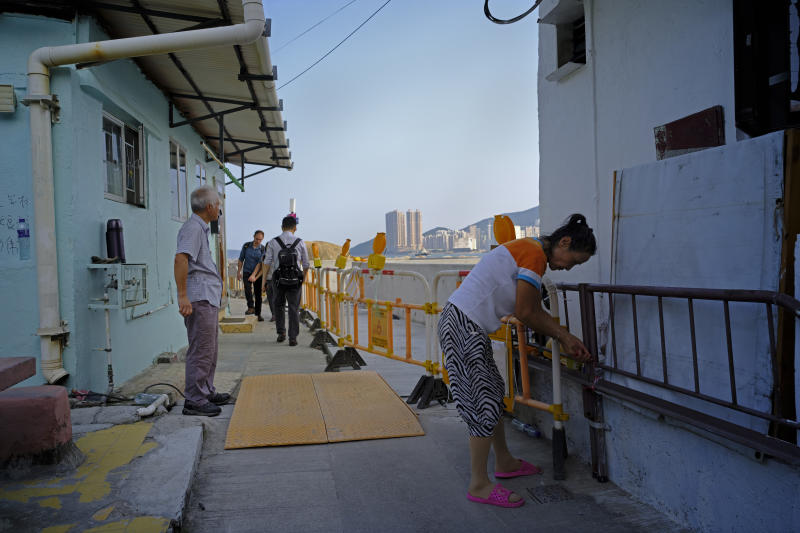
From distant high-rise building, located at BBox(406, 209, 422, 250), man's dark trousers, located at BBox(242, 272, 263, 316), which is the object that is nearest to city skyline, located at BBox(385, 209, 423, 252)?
distant high-rise building, located at BBox(406, 209, 422, 250)

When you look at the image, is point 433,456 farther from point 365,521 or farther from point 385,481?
point 365,521

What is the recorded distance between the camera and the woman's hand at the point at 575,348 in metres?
2.98

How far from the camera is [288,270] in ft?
25.6

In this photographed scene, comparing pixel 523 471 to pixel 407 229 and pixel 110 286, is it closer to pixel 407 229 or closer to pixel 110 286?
pixel 110 286

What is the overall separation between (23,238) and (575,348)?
452 centimetres

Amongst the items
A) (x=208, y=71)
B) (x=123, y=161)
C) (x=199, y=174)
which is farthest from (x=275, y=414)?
(x=199, y=174)

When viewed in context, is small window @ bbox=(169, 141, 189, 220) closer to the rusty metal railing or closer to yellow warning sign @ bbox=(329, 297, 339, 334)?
yellow warning sign @ bbox=(329, 297, 339, 334)

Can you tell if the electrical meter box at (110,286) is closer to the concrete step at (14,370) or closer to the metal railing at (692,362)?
the concrete step at (14,370)

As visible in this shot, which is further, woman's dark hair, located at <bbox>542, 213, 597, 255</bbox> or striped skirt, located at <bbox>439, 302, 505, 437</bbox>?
striped skirt, located at <bbox>439, 302, 505, 437</bbox>

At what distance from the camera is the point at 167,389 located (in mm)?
5137

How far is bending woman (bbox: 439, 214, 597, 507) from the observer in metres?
2.90

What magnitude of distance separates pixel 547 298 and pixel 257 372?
3.99 meters

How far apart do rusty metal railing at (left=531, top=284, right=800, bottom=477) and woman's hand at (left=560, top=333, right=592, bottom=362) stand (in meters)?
0.15

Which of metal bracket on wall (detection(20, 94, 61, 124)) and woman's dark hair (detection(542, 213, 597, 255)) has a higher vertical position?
metal bracket on wall (detection(20, 94, 61, 124))
